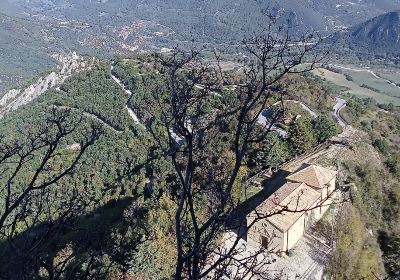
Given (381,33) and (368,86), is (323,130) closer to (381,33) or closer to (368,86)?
(368,86)

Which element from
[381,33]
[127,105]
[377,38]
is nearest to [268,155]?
[127,105]

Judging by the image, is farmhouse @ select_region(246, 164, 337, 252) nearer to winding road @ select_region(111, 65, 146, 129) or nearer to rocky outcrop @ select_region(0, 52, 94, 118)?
winding road @ select_region(111, 65, 146, 129)

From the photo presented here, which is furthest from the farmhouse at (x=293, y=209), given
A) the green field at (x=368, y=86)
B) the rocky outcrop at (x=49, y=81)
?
the green field at (x=368, y=86)

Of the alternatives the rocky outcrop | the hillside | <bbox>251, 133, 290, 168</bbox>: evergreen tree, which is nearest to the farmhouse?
<bbox>251, 133, 290, 168</bbox>: evergreen tree

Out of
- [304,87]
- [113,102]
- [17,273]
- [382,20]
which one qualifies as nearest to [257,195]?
[17,273]

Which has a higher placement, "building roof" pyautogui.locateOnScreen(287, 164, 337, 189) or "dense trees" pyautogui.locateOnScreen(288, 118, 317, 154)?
"dense trees" pyautogui.locateOnScreen(288, 118, 317, 154)

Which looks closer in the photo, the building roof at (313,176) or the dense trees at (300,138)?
the building roof at (313,176)

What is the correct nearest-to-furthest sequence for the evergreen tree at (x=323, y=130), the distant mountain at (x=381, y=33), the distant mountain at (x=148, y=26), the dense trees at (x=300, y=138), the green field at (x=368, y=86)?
1. the dense trees at (x=300, y=138)
2. the evergreen tree at (x=323, y=130)
3. the green field at (x=368, y=86)
4. the distant mountain at (x=381, y=33)
5. the distant mountain at (x=148, y=26)

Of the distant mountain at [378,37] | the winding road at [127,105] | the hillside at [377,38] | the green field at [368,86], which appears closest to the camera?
the winding road at [127,105]

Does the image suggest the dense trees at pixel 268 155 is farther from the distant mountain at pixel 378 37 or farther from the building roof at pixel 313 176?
the distant mountain at pixel 378 37

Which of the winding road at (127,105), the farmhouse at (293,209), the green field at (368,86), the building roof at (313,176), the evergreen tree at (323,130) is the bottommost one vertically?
the farmhouse at (293,209)
